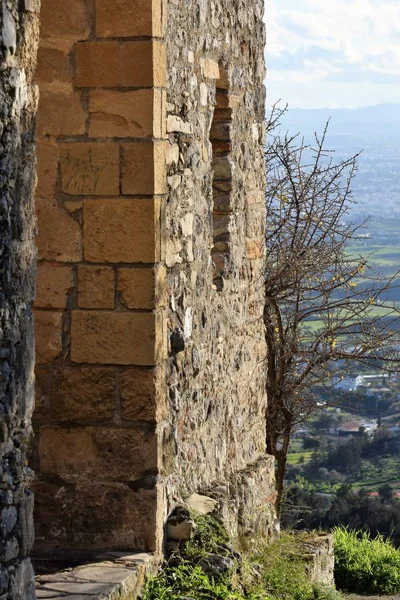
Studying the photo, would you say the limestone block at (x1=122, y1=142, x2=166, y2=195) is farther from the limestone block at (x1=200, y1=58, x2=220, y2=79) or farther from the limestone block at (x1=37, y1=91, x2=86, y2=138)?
the limestone block at (x1=200, y1=58, x2=220, y2=79)

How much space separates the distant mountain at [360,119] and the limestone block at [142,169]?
2742 centimetres

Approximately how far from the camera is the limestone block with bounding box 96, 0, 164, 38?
4.75m

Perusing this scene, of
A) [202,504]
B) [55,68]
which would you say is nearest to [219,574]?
[202,504]

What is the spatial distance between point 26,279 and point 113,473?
201cm

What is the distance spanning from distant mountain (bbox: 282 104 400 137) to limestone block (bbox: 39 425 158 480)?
27522mm

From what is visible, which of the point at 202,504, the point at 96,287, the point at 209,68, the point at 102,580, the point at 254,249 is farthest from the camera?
the point at 254,249

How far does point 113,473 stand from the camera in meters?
4.92

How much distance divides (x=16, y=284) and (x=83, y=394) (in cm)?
198

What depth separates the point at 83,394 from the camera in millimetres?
4957

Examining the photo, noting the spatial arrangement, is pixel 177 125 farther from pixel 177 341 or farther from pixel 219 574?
pixel 219 574

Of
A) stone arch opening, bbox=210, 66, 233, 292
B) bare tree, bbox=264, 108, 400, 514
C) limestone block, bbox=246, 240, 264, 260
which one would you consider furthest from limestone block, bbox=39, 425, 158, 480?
bare tree, bbox=264, 108, 400, 514

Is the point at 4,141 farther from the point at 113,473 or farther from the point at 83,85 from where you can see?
the point at 113,473

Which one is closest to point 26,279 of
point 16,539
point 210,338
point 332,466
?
point 16,539

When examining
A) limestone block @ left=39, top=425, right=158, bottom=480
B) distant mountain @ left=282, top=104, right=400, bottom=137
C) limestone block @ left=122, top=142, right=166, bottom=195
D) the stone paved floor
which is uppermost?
distant mountain @ left=282, top=104, right=400, bottom=137
